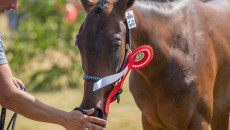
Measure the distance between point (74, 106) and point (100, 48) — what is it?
491 centimetres

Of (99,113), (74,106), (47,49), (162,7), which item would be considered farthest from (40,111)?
(47,49)

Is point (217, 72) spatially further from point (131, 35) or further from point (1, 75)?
point (1, 75)

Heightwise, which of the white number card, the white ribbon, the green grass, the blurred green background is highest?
the white number card

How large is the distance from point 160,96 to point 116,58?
81cm

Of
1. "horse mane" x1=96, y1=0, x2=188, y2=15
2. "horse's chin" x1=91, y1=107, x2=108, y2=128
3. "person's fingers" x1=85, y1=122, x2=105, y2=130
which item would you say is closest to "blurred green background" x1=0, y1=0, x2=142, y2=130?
"horse mane" x1=96, y1=0, x2=188, y2=15

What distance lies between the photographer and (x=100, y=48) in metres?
2.64

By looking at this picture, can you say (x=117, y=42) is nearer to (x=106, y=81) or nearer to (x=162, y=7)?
(x=106, y=81)

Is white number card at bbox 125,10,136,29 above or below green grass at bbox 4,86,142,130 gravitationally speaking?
above

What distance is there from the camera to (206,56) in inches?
135

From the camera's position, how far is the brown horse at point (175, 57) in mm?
2883

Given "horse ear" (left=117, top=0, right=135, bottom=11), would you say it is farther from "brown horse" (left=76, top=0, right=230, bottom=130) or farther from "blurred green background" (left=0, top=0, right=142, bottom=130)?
"blurred green background" (left=0, top=0, right=142, bottom=130)

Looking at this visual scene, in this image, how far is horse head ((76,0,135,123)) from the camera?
2639mm

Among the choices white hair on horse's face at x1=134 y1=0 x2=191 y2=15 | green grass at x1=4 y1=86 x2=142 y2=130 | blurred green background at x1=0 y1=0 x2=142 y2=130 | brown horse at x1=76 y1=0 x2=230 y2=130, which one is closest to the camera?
brown horse at x1=76 y1=0 x2=230 y2=130

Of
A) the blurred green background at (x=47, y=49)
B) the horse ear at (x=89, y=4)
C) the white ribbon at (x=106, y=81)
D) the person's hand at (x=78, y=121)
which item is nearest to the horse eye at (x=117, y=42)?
the white ribbon at (x=106, y=81)
